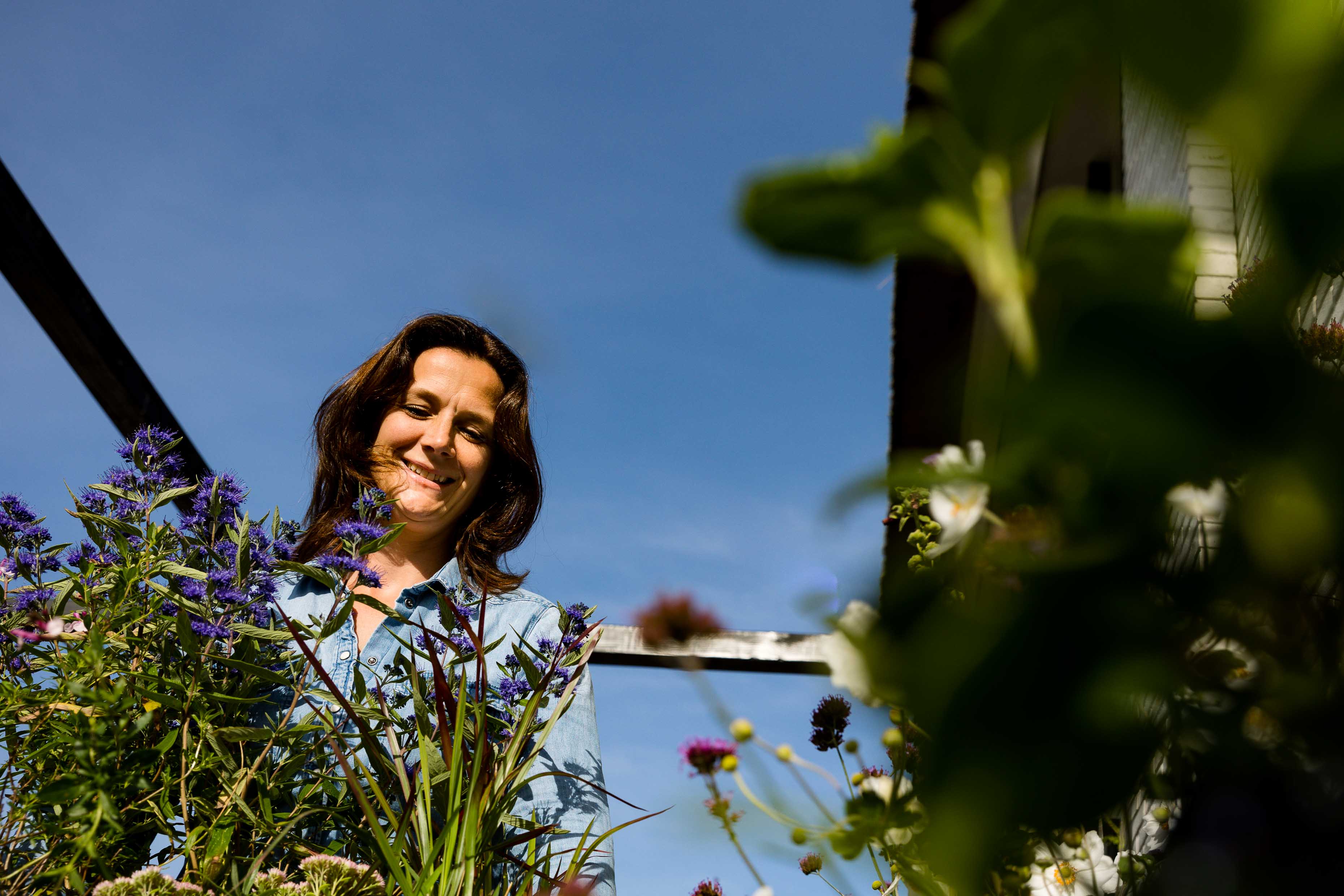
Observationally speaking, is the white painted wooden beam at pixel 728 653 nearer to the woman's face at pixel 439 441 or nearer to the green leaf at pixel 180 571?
the woman's face at pixel 439 441

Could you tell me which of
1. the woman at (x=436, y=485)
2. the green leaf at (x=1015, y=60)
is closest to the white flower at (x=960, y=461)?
the green leaf at (x=1015, y=60)

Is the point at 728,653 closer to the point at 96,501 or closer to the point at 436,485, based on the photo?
the point at 436,485

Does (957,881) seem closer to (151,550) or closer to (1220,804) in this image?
(1220,804)

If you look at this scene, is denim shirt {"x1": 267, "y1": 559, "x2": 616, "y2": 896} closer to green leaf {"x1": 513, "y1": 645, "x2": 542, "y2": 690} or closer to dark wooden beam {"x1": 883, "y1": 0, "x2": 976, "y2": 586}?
green leaf {"x1": 513, "y1": 645, "x2": 542, "y2": 690}

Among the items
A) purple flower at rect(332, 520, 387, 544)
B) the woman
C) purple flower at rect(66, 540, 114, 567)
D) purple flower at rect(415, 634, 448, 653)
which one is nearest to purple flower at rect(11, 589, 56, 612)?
purple flower at rect(66, 540, 114, 567)

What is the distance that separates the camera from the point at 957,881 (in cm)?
29

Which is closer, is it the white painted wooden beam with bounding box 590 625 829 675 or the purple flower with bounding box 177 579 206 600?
the purple flower with bounding box 177 579 206 600

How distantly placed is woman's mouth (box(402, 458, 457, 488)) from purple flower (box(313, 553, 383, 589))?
94 centimetres

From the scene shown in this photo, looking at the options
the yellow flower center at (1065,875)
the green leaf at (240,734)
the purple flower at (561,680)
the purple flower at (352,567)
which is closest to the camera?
the yellow flower center at (1065,875)

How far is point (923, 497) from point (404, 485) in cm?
155

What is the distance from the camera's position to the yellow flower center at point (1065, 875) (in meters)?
0.51

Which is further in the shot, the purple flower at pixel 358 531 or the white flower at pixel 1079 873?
the purple flower at pixel 358 531

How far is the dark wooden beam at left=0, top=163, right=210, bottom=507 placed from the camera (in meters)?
2.56

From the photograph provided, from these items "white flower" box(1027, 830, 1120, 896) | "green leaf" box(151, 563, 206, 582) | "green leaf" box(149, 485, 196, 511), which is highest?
"green leaf" box(149, 485, 196, 511)
